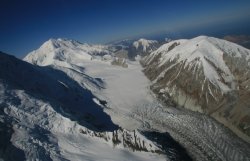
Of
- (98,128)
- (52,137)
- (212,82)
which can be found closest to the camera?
(52,137)

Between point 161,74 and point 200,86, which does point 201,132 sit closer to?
point 200,86

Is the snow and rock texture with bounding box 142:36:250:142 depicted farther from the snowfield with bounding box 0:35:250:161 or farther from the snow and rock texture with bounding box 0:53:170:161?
the snow and rock texture with bounding box 0:53:170:161

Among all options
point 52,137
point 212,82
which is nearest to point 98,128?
point 52,137

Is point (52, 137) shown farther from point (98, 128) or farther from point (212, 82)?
point (212, 82)

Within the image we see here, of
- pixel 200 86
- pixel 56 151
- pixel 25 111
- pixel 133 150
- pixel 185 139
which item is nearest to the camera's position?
pixel 56 151

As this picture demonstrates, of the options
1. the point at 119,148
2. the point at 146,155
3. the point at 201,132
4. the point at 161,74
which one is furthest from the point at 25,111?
the point at 161,74

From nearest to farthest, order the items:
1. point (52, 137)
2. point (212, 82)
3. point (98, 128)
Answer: point (52, 137) < point (98, 128) < point (212, 82)

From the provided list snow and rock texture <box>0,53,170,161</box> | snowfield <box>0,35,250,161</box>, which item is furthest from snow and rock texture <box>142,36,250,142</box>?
snow and rock texture <box>0,53,170,161</box>

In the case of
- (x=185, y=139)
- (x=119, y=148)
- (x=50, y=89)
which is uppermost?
(x=50, y=89)

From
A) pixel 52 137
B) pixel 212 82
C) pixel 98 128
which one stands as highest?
pixel 52 137
